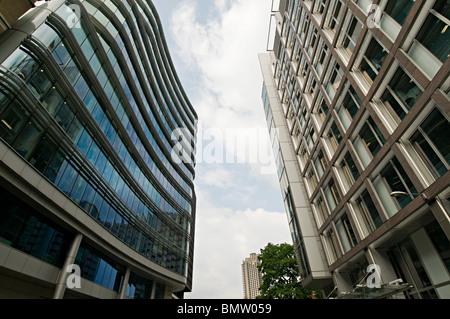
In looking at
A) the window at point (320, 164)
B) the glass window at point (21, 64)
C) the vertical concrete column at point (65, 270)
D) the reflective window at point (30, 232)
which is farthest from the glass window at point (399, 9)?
the vertical concrete column at point (65, 270)

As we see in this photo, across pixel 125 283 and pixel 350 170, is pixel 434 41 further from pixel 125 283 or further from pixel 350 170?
pixel 125 283

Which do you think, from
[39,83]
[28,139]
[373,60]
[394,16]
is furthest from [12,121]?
[373,60]

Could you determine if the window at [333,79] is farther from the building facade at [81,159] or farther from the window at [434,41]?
the building facade at [81,159]

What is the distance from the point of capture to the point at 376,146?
14.2 meters

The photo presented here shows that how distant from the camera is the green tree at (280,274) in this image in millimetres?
28109

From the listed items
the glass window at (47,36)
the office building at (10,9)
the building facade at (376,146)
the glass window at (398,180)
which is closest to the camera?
the office building at (10,9)

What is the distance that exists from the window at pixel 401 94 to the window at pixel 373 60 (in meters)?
1.77

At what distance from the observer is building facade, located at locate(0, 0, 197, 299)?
12062 millimetres

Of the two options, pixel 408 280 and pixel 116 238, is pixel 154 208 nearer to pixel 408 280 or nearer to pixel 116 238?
pixel 116 238

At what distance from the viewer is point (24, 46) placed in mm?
12453

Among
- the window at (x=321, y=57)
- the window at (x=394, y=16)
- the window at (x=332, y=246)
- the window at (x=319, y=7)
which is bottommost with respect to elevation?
the window at (x=332, y=246)

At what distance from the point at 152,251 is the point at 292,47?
103ft

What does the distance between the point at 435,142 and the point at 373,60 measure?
6.92 meters
